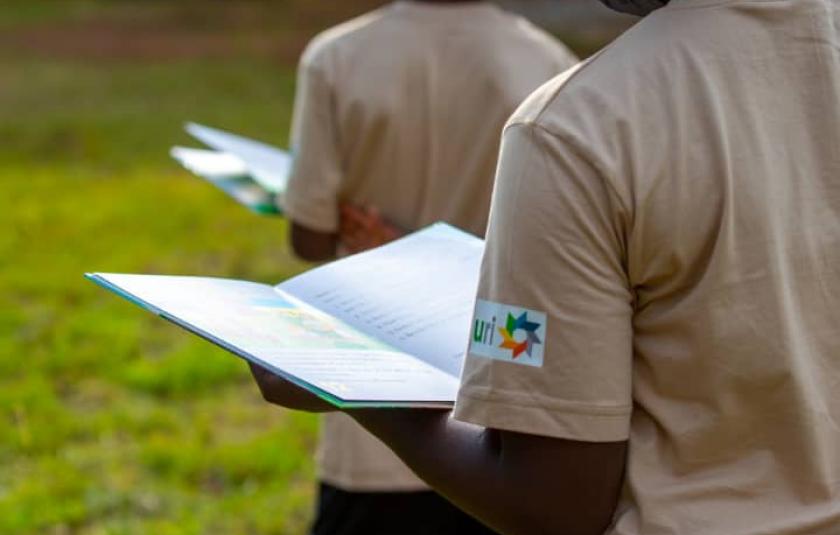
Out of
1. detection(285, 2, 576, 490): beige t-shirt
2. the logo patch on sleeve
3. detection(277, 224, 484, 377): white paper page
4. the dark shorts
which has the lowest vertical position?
the dark shorts

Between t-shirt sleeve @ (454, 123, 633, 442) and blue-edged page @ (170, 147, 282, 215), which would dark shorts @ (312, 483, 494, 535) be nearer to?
blue-edged page @ (170, 147, 282, 215)

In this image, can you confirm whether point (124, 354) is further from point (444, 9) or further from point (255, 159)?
point (444, 9)

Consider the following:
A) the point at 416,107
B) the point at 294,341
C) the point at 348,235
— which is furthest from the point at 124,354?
the point at 294,341

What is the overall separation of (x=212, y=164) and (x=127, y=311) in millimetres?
3100

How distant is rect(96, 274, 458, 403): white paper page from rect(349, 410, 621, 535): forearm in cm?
5

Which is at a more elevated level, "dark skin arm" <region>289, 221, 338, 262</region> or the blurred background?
"dark skin arm" <region>289, 221, 338, 262</region>

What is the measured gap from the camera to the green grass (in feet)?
13.7

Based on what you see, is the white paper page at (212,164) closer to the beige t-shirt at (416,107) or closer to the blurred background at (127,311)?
the beige t-shirt at (416,107)

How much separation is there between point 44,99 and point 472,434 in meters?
11.2

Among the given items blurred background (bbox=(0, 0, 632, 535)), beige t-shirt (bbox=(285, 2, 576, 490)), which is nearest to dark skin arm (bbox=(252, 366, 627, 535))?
beige t-shirt (bbox=(285, 2, 576, 490))

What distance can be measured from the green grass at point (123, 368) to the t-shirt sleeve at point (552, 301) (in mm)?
Answer: 2782

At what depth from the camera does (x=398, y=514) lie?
2.96 metres

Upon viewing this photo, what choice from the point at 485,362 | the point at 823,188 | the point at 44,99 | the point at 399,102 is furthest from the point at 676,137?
the point at 44,99

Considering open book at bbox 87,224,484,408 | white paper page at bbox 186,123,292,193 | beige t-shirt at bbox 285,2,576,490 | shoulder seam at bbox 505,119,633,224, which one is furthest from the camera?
white paper page at bbox 186,123,292,193
